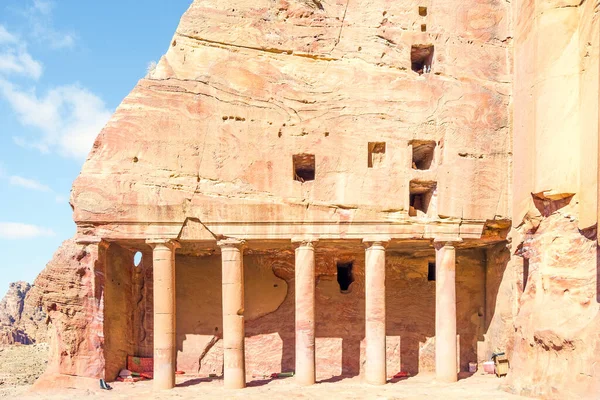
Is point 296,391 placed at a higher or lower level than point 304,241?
lower

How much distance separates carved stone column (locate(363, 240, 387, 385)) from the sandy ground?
41cm

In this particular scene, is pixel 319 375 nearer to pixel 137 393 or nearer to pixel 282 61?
pixel 137 393

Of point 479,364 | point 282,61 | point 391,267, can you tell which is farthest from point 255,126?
point 479,364

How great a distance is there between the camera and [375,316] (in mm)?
13766

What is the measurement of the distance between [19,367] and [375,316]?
1413 cm

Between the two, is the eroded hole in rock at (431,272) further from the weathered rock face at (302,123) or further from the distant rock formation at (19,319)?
the distant rock formation at (19,319)

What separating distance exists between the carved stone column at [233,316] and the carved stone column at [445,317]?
5.14 metres

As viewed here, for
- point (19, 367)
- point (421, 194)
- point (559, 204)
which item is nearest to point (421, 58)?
point (421, 194)

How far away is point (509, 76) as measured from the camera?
14.7m

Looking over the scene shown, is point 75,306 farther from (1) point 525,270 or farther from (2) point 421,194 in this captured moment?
(1) point 525,270

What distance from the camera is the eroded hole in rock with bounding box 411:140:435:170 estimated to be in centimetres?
1447

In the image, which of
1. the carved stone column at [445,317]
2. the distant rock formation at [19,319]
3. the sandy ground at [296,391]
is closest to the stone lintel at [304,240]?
the carved stone column at [445,317]

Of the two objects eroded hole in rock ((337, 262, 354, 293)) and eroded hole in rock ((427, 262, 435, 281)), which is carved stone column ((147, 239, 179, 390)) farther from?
eroded hole in rock ((427, 262, 435, 281))

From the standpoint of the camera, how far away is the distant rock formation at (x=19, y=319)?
28998mm
